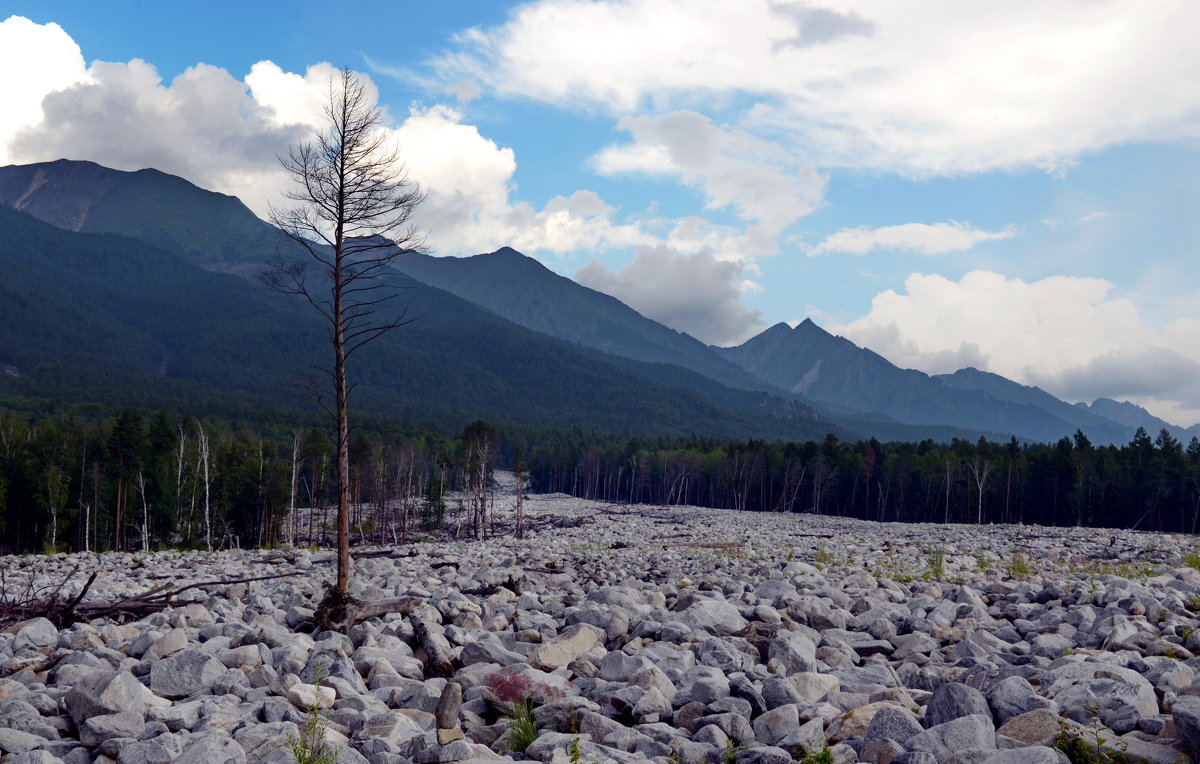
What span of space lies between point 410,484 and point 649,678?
283 ft

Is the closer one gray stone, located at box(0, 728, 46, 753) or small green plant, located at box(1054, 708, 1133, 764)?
small green plant, located at box(1054, 708, 1133, 764)

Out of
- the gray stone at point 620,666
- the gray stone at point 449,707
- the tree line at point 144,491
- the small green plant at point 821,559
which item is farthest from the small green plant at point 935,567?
the tree line at point 144,491

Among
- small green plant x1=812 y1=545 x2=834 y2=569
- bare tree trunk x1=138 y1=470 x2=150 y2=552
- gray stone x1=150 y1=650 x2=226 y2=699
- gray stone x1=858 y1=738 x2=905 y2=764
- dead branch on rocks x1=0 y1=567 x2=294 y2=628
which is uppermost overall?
gray stone x1=858 y1=738 x2=905 y2=764

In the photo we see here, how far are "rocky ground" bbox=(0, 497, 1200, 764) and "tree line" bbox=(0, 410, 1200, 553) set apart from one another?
3513 centimetres

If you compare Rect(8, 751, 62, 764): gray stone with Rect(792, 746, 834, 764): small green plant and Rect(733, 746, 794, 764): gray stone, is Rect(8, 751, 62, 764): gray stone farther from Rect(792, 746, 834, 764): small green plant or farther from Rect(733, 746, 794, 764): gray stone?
Rect(792, 746, 834, 764): small green plant

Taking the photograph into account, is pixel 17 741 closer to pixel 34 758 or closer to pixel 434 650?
pixel 34 758

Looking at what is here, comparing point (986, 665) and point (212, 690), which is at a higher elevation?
point (986, 665)

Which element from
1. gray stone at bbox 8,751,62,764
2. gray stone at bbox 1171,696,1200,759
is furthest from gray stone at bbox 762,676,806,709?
gray stone at bbox 8,751,62,764

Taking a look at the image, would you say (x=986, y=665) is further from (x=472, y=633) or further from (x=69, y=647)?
(x=69, y=647)

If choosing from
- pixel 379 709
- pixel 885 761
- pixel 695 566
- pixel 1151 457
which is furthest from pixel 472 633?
pixel 1151 457

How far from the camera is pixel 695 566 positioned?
25.9 metres

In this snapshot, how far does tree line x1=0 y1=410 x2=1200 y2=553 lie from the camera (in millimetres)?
56688

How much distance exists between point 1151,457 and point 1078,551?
55581 mm

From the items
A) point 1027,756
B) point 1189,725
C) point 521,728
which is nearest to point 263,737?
point 521,728
